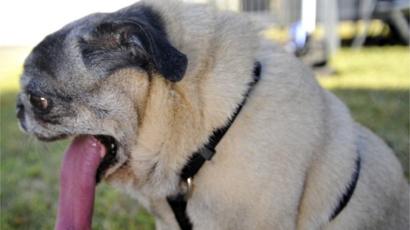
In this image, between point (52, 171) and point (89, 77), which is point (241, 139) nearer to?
point (89, 77)

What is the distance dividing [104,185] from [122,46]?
2.15m

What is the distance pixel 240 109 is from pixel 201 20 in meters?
0.43

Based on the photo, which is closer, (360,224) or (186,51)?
(186,51)

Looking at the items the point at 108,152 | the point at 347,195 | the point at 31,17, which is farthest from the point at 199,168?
the point at 31,17

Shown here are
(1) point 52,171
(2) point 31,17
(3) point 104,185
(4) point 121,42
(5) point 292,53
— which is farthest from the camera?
(2) point 31,17

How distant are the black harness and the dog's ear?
0.34 m

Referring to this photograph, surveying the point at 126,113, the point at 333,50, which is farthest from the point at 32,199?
the point at 333,50

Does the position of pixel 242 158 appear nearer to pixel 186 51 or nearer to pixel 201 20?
pixel 186 51

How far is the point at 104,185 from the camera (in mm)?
4020

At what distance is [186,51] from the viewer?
6.98 feet

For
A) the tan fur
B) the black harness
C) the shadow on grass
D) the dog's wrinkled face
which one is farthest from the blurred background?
the dog's wrinkled face

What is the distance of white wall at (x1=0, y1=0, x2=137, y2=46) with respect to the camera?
41.8ft

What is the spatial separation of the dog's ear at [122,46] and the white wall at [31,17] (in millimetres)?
10896

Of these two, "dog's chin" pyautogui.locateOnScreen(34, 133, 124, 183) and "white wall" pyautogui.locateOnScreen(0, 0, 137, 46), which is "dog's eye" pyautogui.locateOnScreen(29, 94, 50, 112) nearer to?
"dog's chin" pyautogui.locateOnScreen(34, 133, 124, 183)
